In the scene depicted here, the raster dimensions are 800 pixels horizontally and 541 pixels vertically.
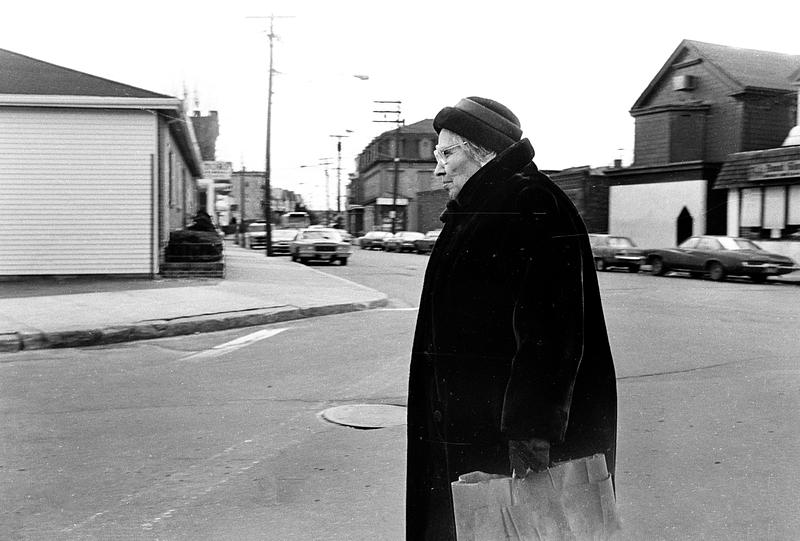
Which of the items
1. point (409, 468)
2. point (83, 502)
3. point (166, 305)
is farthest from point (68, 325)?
point (409, 468)

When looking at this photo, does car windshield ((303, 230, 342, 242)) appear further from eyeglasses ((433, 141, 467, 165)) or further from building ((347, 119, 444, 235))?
building ((347, 119, 444, 235))

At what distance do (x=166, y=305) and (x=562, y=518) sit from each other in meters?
11.2

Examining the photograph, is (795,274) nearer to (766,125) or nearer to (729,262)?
(729,262)

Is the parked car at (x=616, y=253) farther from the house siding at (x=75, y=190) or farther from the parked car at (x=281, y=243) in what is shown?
the parked car at (x=281, y=243)

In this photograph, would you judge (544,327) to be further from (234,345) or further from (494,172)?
(234,345)

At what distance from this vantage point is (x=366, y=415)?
21.4 ft

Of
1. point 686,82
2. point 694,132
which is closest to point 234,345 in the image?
point 694,132

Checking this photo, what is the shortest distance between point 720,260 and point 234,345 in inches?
673

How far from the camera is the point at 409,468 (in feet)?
9.29

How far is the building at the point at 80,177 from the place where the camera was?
16.8 meters

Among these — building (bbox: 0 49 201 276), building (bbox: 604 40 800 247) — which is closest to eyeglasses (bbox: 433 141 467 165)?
building (bbox: 0 49 201 276)

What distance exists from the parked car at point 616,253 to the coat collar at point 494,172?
24.9m

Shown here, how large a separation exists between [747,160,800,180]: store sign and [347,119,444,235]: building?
3371 cm

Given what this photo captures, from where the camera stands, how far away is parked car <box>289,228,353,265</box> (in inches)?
1220
